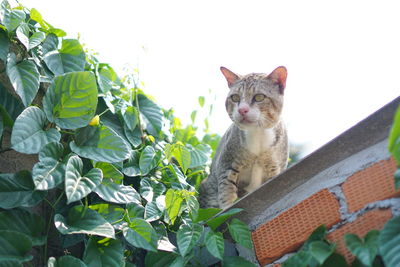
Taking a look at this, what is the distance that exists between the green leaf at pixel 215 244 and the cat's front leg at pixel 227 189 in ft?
3.05

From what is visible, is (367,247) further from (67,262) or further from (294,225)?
(67,262)

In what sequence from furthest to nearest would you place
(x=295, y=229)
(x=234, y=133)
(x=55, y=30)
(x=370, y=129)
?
1. (x=234, y=133)
2. (x=55, y=30)
3. (x=295, y=229)
4. (x=370, y=129)

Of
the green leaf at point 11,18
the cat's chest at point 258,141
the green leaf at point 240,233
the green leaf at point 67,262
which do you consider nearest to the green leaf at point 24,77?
the green leaf at point 11,18

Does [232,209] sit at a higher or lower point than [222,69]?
lower

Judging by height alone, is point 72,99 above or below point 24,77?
above

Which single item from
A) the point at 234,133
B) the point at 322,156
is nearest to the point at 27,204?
the point at 322,156

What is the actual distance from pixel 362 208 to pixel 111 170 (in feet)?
3.44

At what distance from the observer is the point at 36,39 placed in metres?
2.07

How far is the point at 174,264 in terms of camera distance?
183cm

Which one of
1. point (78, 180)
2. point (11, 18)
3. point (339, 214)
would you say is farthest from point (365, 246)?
point (11, 18)

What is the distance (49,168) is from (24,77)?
0.46 m

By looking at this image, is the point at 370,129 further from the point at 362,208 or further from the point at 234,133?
the point at 234,133

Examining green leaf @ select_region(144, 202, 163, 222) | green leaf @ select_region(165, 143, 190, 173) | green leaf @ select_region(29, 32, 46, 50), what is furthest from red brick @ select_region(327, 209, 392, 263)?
green leaf @ select_region(29, 32, 46, 50)

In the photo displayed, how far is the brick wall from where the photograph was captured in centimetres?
151
